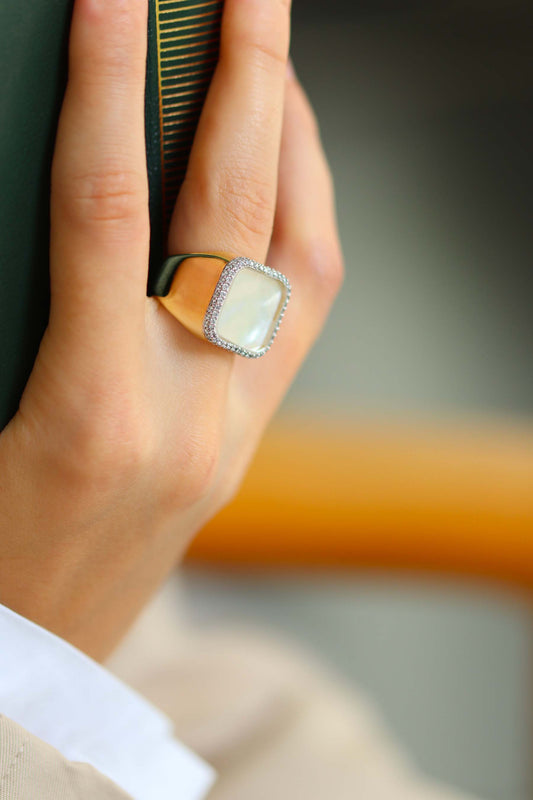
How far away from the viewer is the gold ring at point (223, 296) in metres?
0.39

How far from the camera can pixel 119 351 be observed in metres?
0.38

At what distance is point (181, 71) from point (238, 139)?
0.13 ft

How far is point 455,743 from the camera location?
1.46m

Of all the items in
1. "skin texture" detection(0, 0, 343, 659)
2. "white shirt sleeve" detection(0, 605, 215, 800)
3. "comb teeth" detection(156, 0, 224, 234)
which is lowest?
"white shirt sleeve" detection(0, 605, 215, 800)

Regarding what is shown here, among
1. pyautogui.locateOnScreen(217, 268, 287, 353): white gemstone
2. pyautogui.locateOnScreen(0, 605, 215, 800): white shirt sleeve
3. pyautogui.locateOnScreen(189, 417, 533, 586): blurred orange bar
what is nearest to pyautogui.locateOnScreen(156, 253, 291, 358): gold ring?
pyautogui.locateOnScreen(217, 268, 287, 353): white gemstone

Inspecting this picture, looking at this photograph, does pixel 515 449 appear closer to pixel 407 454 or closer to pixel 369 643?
pixel 407 454

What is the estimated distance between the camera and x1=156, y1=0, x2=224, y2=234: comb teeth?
377mm

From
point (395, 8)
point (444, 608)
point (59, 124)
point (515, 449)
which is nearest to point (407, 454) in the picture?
point (515, 449)

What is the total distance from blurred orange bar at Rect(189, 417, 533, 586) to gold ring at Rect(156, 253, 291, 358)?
475 mm

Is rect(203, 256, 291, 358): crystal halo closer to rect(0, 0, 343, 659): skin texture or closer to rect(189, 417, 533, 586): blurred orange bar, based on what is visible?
rect(0, 0, 343, 659): skin texture

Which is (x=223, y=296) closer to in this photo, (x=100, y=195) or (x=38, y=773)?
(x=100, y=195)

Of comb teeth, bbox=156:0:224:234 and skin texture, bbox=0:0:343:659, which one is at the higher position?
comb teeth, bbox=156:0:224:234

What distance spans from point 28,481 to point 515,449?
2.00 ft

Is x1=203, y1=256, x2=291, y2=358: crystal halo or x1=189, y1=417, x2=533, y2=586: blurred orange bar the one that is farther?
x1=189, y1=417, x2=533, y2=586: blurred orange bar
